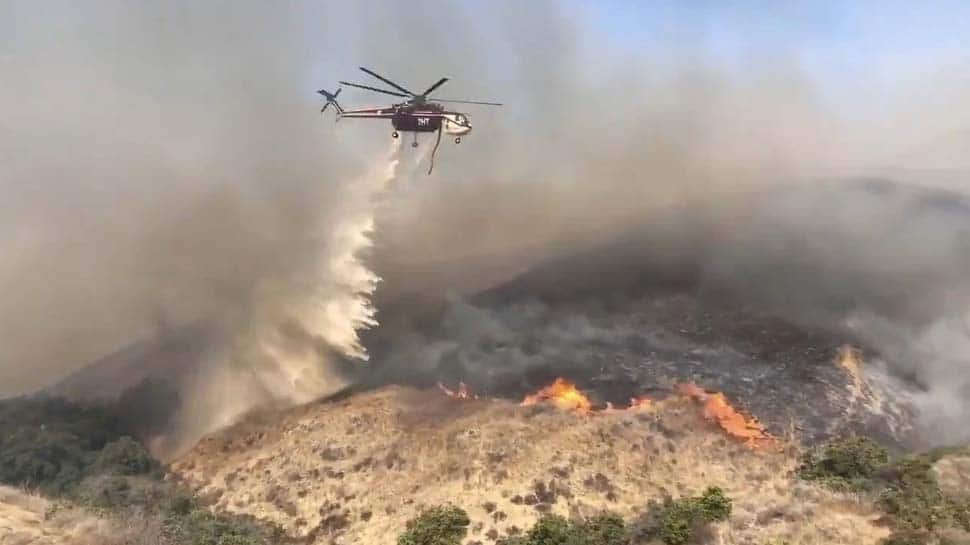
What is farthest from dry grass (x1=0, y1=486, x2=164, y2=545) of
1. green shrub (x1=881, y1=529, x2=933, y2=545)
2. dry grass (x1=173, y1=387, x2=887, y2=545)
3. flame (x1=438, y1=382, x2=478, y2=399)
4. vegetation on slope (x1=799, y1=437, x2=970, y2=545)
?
vegetation on slope (x1=799, y1=437, x2=970, y2=545)

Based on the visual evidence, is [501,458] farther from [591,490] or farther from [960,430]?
[960,430]

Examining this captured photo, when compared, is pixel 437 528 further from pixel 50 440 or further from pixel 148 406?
pixel 148 406

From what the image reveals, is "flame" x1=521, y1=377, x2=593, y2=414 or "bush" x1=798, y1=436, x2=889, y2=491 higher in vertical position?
"flame" x1=521, y1=377, x2=593, y2=414

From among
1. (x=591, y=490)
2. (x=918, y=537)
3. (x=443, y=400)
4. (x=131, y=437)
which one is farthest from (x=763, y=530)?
(x=131, y=437)

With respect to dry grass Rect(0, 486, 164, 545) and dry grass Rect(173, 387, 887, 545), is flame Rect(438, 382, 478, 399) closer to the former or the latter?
dry grass Rect(173, 387, 887, 545)

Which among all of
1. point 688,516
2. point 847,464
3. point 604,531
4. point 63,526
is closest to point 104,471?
point 63,526
